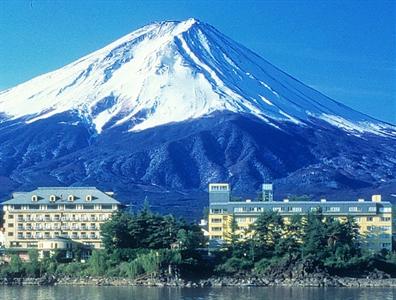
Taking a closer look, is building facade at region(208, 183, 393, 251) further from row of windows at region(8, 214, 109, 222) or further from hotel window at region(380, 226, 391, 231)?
row of windows at region(8, 214, 109, 222)

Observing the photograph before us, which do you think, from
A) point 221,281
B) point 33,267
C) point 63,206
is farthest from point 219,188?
point 33,267

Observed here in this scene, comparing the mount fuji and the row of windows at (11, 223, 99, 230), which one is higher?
the mount fuji

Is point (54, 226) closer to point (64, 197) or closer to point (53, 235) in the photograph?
point (53, 235)

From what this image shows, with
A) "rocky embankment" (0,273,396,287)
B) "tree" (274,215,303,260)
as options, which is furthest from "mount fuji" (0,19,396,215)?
"rocky embankment" (0,273,396,287)

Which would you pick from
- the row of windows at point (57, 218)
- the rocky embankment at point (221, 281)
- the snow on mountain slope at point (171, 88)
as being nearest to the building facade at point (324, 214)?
the row of windows at point (57, 218)

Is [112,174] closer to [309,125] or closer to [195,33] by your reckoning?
[309,125]
